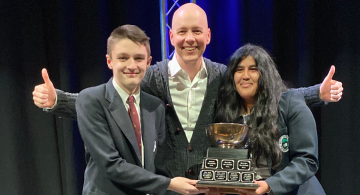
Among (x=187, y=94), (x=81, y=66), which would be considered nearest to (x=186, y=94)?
(x=187, y=94)

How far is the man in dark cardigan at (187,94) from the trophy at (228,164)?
0.25m

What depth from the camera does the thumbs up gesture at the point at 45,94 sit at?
2121 millimetres

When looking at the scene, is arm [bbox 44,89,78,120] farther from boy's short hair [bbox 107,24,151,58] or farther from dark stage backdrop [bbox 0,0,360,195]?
dark stage backdrop [bbox 0,0,360,195]

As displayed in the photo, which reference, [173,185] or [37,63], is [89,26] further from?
[173,185]

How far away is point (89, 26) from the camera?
3.24 m

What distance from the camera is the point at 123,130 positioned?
189 centimetres

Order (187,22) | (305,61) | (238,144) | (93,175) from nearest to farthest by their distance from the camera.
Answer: (93,175) < (238,144) < (187,22) < (305,61)

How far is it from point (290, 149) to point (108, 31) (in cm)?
205

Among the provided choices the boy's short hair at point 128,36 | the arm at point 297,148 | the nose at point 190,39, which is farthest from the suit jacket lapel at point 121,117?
the arm at point 297,148

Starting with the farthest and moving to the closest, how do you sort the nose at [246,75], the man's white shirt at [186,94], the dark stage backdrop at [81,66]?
1. the dark stage backdrop at [81,66]
2. the man's white shirt at [186,94]
3. the nose at [246,75]

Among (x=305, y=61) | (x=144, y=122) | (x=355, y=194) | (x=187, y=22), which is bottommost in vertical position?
(x=355, y=194)

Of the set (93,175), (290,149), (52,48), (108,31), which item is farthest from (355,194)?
(52,48)

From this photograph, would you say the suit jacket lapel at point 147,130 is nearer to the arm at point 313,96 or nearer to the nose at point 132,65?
the nose at point 132,65

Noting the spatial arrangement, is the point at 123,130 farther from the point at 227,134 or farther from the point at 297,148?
the point at 297,148
